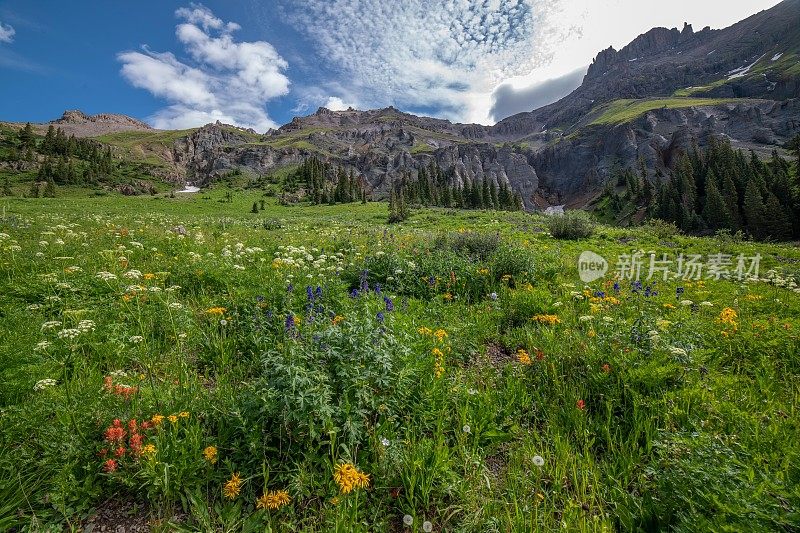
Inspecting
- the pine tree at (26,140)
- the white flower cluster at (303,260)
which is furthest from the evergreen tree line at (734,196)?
the pine tree at (26,140)

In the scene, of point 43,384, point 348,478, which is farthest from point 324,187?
point 348,478

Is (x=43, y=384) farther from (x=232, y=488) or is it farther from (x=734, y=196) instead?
(x=734, y=196)

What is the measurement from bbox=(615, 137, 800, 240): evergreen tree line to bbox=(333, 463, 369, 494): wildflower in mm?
68142

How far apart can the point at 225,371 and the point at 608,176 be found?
705 feet

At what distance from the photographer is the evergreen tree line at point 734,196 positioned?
56375 mm

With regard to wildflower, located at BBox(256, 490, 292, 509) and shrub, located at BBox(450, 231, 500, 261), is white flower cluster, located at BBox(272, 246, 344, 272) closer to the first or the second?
shrub, located at BBox(450, 231, 500, 261)

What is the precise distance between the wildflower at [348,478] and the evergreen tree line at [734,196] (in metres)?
68.1

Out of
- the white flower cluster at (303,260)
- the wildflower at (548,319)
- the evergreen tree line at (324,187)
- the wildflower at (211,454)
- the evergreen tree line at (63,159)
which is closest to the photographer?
the wildflower at (211,454)

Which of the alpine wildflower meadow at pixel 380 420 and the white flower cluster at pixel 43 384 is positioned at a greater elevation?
the white flower cluster at pixel 43 384

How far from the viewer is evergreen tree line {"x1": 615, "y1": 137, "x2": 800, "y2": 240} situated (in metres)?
56.4

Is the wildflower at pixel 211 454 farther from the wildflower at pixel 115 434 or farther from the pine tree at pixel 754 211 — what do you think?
the pine tree at pixel 754 211

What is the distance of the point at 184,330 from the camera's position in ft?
16.3

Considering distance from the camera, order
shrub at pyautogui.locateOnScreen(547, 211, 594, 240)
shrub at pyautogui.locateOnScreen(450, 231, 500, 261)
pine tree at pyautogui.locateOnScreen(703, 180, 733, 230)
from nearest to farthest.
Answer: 1. shrub at pyautogui.locateOnScreen(450, 231, 500, 261)
2. shrub at pyautogui.locateOnScreen(547, 211, 594, 240)
3. pine tree at pyautogui.locateOnScreen(703, 180, 733, 230)

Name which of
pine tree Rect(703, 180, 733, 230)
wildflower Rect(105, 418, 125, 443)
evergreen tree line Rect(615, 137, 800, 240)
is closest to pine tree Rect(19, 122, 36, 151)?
wildflower Rect(105, 418, 125, 443)
